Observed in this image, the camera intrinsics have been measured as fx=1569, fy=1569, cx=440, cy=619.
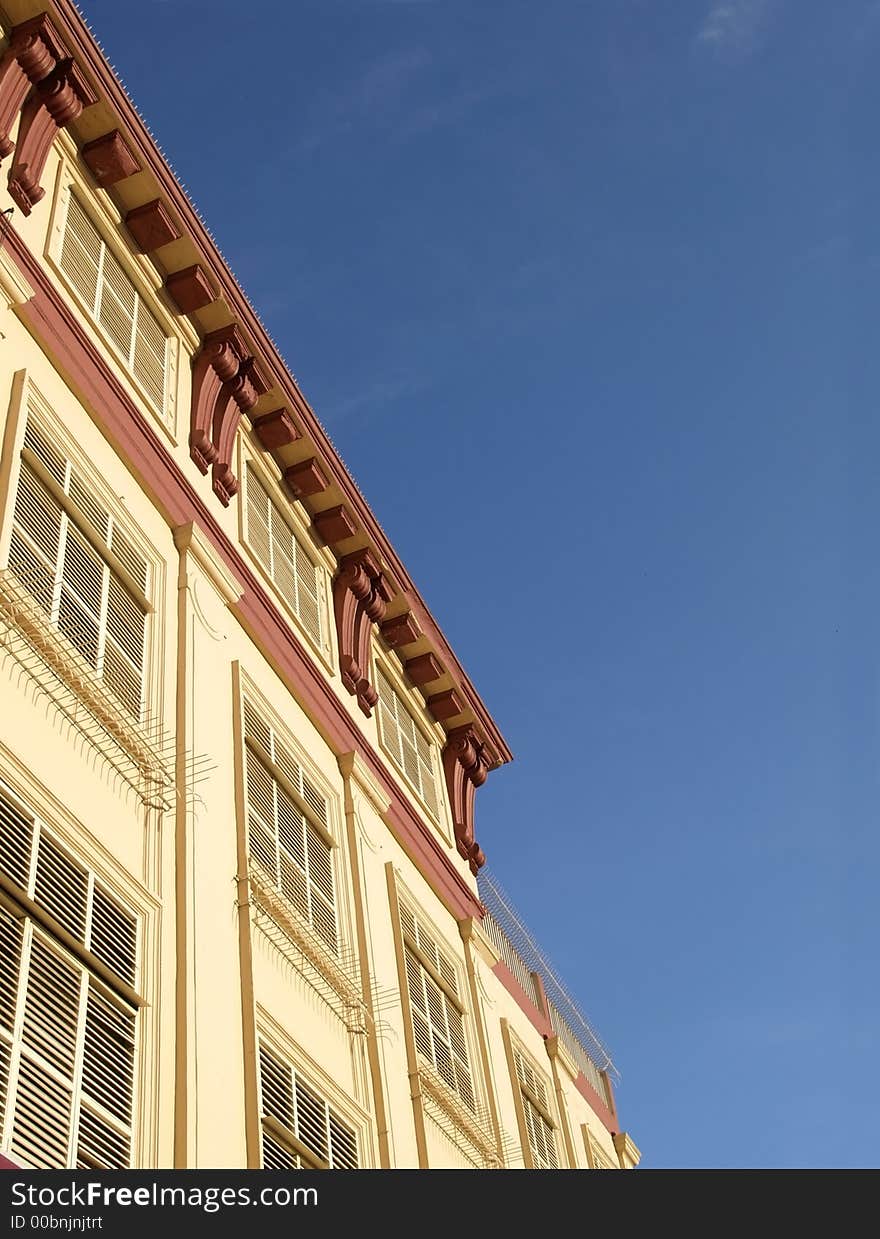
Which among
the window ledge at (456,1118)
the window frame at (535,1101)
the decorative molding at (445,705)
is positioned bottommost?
the window ledge at (456,1118)

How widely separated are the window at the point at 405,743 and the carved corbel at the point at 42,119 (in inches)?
381

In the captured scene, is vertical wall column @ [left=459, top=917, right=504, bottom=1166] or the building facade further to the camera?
vertical wall column @ [left=459, top=917, right=504, bottom=1166]

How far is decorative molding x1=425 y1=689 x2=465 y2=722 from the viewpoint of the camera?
26.7 meters

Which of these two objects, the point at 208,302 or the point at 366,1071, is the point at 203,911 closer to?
the point at 366,1071

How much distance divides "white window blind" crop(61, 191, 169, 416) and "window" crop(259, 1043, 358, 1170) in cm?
805

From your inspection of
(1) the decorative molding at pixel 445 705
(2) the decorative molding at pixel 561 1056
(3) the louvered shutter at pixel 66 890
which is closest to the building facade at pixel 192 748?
(3) the louvered shutter at pixel 66 890

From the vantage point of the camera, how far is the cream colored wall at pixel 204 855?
13133 mm

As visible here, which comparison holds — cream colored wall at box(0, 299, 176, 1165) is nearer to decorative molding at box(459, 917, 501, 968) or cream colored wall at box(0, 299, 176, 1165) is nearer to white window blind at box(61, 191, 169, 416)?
white window blind at box(61, 191, 169, 416)

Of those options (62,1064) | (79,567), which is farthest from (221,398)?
(62,1064)

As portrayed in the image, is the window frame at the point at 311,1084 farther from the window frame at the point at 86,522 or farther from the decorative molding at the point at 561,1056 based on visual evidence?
the decorative molding at the point at 561,1056

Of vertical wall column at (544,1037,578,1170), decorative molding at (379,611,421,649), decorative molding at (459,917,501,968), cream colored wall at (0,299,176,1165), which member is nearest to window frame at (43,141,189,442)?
cream colored wall at (0,299,176,1165)

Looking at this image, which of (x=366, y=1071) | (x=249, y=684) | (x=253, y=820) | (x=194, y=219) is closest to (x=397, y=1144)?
(x=366, y=1071)
